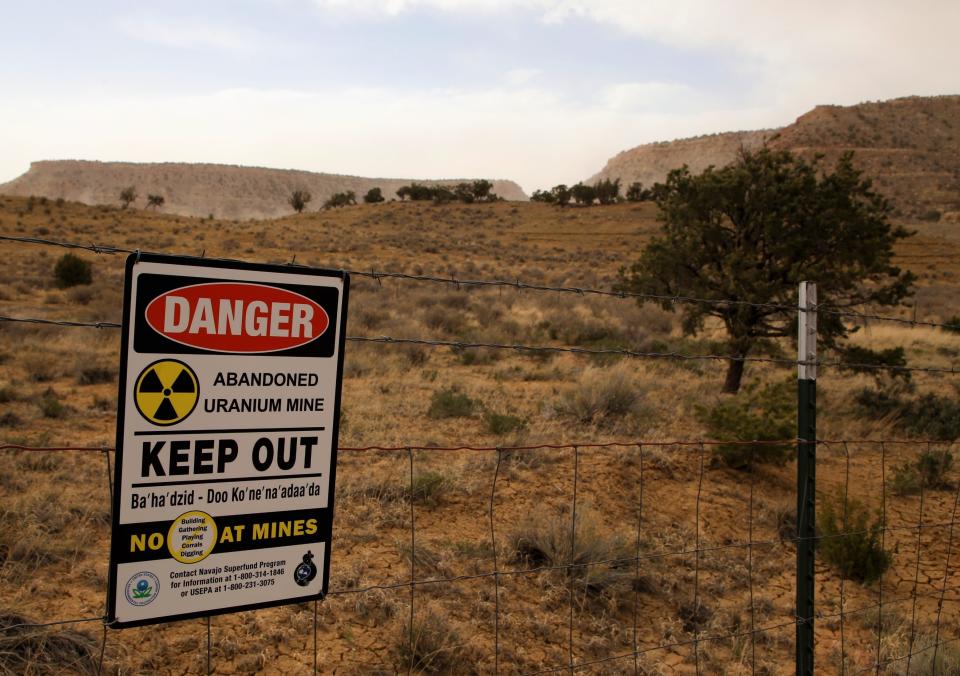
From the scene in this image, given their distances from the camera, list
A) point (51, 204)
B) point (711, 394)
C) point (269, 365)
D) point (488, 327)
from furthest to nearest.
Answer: point (51, 204)
point (488, 327)
point (711, 394)
point (269, 365)

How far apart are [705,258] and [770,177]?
167 centimetres

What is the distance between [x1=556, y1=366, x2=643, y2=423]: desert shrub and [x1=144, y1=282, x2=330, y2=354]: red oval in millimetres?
7603

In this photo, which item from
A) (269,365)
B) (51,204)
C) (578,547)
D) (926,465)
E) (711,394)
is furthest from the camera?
(51,204)

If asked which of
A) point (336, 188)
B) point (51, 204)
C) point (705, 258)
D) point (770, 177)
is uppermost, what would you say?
point (336, 188)

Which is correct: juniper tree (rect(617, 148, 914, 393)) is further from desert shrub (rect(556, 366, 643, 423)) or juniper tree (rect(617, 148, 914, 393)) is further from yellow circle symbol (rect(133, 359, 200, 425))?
yellow circle symbol (rect(133, 359, 200, 425))

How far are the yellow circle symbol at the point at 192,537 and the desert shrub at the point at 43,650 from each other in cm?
212

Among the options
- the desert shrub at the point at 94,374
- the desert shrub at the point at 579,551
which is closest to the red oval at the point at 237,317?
the desert shrub at the point at 579,551

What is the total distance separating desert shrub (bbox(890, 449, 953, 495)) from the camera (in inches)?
332

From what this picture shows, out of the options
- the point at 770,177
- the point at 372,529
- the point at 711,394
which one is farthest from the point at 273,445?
the point at 770,177

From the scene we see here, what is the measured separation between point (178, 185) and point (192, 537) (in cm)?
12391

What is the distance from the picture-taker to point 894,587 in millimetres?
6262

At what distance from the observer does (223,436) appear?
244 cm

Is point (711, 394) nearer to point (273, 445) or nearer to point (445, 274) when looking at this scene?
point (273, 445)

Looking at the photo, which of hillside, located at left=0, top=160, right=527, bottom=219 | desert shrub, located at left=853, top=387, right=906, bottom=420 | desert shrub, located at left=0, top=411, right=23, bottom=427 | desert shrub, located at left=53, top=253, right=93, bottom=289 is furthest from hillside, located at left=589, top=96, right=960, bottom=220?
hillside, located at left=0, top=160, right=527, bottom=219
